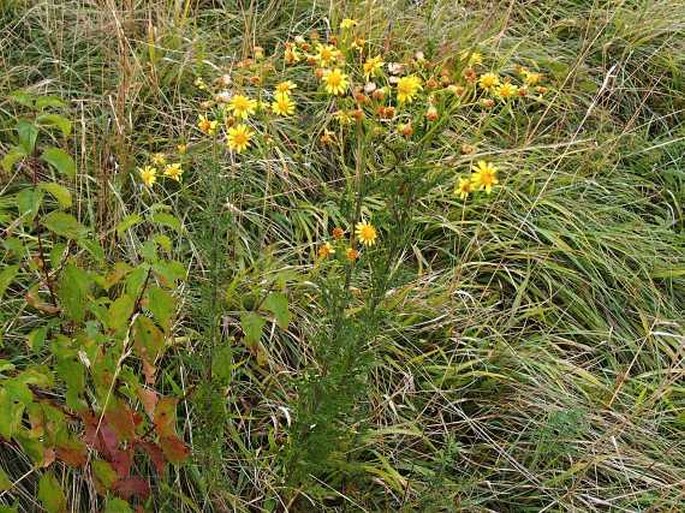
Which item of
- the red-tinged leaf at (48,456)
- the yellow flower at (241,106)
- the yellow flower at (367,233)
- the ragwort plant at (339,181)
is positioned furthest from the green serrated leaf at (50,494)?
the yellow flower at (241,106)

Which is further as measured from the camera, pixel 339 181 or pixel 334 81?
pixel 339 181

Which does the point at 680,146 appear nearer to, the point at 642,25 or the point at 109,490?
the point at 642,25

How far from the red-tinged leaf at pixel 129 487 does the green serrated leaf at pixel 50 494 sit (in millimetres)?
100

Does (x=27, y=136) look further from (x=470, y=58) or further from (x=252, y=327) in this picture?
(x=470, y=58)

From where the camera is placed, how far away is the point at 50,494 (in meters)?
1.45

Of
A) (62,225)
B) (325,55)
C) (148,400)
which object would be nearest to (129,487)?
(148,400)

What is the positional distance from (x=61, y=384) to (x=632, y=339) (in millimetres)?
1360

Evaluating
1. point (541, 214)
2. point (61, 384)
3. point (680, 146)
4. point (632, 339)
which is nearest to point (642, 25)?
point (680, 146)

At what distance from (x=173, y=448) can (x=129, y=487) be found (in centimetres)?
10

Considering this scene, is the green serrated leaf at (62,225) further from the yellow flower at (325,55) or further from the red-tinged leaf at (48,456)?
the yellow flower at (325,55)

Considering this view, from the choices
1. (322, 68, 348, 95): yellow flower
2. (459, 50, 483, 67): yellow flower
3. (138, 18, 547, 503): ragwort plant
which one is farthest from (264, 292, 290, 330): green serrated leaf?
(459, 50, 483, 67): yellow flower

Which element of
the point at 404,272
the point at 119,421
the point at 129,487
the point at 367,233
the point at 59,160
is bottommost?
the point at 129,487

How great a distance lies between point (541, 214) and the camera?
7.91ft

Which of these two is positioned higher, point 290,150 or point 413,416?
point 290,150
